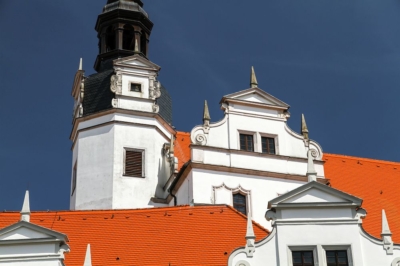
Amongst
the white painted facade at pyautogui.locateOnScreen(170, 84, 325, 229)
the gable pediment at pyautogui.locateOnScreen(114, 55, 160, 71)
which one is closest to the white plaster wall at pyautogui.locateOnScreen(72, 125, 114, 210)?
the gable pediment at pyautogui.locateOnScreen(114, 55, 160, 71)

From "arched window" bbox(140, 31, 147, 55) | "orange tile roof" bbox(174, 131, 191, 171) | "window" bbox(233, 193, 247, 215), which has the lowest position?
"window" bbox(233, 193, 247, 215)

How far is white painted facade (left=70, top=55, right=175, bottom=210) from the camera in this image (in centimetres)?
3231

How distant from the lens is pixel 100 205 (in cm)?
3195

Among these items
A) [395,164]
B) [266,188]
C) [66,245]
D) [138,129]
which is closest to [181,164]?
[138,129]

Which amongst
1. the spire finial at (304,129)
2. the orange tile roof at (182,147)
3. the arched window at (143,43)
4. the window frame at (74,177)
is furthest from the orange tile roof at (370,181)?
the window frame at (74,177)

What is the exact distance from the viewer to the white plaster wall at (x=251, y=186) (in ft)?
93.9

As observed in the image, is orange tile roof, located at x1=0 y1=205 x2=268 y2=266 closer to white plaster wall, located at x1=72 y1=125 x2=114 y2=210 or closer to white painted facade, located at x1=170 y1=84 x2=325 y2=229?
white painted facade, located at x1=170 y1=84 x2=325 y2=229

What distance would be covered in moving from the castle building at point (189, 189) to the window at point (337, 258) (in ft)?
0.07

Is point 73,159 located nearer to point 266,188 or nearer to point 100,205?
point 100,205

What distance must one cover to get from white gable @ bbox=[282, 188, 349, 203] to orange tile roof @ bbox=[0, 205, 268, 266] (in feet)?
5.50

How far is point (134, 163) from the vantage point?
33.1m

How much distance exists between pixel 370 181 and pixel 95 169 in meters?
10.6

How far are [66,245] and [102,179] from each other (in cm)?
1346

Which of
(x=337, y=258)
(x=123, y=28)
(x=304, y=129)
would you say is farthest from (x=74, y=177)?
(x=337, y=258)
